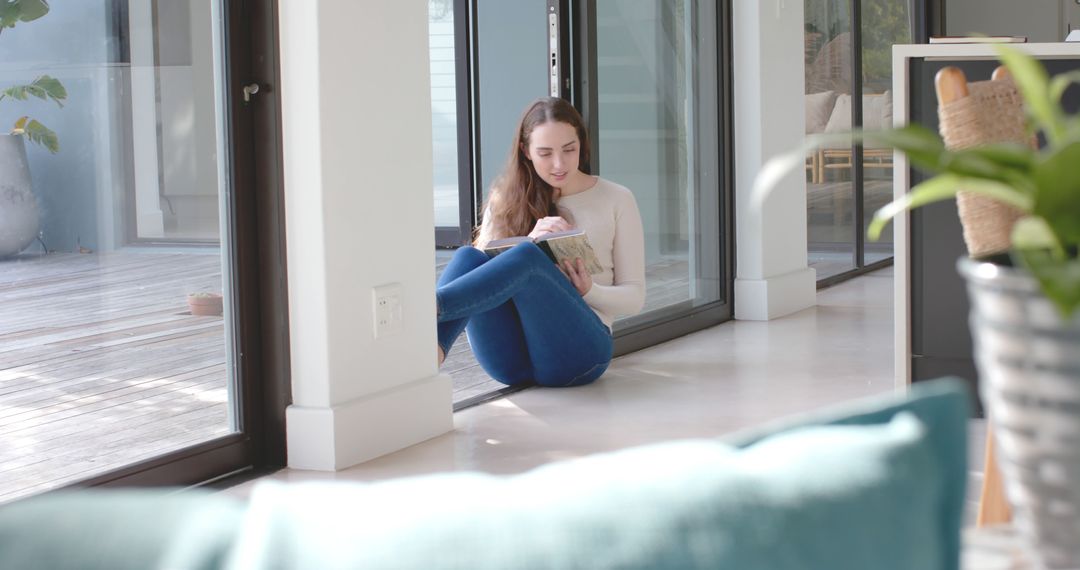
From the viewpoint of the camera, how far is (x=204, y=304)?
3.03 m

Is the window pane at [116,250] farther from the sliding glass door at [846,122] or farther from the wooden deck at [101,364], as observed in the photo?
the sliding glass door at [846,122]

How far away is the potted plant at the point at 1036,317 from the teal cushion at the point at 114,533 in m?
0.30

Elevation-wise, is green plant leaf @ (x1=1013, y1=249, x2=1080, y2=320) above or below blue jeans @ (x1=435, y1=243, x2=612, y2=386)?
above

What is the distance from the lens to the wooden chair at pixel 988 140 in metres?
1.18

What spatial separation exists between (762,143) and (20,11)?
3.68 meters

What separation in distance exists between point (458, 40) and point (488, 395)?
2769 millimetres

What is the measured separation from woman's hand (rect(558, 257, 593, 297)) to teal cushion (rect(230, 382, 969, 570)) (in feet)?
11.1

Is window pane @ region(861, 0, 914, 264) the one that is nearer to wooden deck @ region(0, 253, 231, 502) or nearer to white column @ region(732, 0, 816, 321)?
white column @ region(732, 0, 816, 321)

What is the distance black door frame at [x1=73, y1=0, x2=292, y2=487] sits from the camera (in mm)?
3059

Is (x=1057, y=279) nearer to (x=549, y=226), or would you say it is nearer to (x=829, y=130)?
(x=549, y=226)

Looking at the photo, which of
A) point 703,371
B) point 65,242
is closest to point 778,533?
point 65,242

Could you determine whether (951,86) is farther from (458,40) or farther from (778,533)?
(458,40)

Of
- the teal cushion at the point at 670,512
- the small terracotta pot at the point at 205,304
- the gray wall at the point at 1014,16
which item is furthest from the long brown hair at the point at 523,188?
the gray wall at the point at 1014,16

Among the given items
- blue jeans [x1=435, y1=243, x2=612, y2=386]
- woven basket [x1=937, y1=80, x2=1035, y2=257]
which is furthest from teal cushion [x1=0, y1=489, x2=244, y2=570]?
blue jeans [x1=435, y1=243, x2=612, y2=386]
